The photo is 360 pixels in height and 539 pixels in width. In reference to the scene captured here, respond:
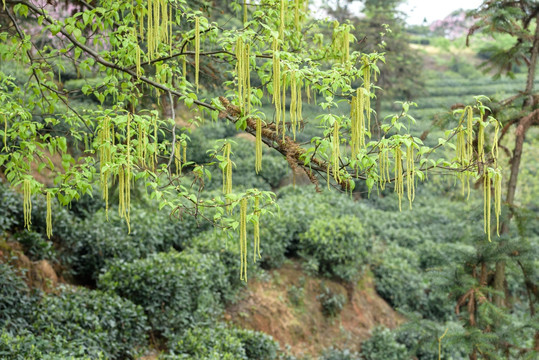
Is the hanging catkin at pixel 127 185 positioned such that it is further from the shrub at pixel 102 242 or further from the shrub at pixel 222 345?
the shrub at pixel 102 242

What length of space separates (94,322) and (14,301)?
86cm

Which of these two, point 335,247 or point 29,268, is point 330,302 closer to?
point 335,247

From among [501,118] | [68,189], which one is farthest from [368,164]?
[501,118]

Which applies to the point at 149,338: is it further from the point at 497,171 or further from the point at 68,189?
the point at 497,171

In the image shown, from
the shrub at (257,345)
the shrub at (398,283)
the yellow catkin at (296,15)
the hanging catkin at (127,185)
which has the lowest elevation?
the shrub at (398,283)

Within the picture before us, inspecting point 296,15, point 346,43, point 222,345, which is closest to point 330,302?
point 222,345

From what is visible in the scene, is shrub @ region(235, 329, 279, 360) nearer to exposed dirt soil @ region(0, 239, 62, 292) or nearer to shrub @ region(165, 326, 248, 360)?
shrub @ region(165, 326, 248, 360)

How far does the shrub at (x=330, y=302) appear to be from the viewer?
9484 mm

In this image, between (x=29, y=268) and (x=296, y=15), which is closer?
(x=296, y=15)

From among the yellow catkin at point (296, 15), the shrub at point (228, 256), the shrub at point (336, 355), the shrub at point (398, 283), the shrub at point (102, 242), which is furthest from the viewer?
the shrub at point (398, 283)

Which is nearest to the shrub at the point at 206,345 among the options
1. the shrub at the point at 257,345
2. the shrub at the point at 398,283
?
the shrub at the point at 257,345

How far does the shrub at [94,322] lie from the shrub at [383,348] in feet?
13.3

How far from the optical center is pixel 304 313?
9203mm

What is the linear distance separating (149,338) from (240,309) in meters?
1.82
